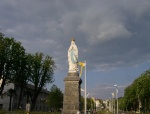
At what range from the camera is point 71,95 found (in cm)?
2738

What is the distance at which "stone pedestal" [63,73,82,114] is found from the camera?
27000 mm

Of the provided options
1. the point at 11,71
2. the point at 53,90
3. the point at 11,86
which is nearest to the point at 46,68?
the point at 11,71

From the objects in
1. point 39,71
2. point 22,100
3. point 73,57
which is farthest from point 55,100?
point 73,57

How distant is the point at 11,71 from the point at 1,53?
6.00 meters

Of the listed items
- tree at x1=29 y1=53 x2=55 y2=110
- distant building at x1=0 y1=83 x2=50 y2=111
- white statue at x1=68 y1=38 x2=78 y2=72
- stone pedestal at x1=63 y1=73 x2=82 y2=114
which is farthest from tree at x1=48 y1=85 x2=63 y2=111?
stone pedestal at x1=63 y1=73 x2=82 y2=114

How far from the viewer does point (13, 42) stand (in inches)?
2085

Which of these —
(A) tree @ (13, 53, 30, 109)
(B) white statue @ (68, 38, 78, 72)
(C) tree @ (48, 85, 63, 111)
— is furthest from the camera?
(C) tree @ (48, 85, 63, 111)

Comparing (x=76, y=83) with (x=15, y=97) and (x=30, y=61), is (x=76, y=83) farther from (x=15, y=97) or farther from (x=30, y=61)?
(x=15, y=97)

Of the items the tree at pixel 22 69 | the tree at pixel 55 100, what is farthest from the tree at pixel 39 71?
the tree at pixel 55 100

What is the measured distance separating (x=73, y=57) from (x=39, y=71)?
30.4m

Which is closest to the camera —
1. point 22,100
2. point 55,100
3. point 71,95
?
point 71,95

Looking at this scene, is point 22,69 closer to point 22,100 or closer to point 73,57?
point 22,100

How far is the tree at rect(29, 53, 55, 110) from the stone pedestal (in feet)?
104

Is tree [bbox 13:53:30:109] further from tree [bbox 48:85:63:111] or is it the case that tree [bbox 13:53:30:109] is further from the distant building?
tree [bbox 48:85:63:111]
